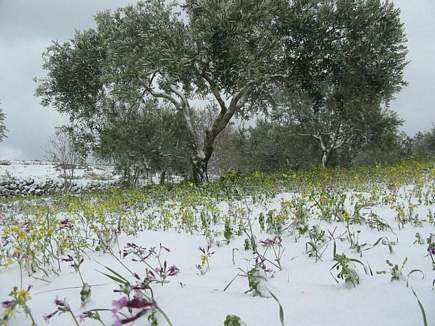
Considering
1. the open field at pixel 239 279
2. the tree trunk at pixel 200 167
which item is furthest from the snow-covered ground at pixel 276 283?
the tree trunk at pixel 200 167

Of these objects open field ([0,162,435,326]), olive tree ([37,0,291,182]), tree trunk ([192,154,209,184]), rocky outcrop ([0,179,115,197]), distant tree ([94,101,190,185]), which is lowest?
rocky outcrop ([0,179,115,197])

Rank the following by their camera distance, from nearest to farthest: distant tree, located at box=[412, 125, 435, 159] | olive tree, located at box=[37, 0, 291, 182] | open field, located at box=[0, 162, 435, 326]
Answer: open field, located at box=[0, 162, 435, 326], olive tree, located at box=[37, 0, 291, 182], distant tree, located at box=[412, 125, 435, 159]

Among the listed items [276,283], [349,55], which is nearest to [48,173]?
[349,55]

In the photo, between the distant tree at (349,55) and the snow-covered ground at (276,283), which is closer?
the snow-covered ground at (276,283)

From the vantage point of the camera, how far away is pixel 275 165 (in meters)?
39.2

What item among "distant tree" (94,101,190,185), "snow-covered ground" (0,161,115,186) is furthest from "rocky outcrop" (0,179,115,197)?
"distant tree" (94,101,190,185)

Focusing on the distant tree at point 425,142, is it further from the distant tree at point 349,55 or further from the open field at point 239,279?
the open field at point 239,279

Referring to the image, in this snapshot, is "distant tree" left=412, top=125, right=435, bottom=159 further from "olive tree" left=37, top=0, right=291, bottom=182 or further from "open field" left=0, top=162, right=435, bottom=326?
"open field" left=0, top=162, right=435, bottom=326

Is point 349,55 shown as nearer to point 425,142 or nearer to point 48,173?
point 48,173

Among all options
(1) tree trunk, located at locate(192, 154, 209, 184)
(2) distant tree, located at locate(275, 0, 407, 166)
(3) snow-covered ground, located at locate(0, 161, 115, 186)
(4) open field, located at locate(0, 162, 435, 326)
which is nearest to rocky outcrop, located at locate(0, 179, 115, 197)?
(3) snow-covered ground, located at locate(0, 161, 115, 186)

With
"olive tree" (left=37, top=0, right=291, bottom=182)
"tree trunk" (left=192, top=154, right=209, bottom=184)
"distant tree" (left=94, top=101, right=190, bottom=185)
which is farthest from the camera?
"distant tree" (left=94, top=101, right=190, bottom=185)

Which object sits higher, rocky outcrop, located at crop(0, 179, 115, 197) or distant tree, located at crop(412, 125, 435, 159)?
distant tree, located at crop(412, 125, 435, 159)

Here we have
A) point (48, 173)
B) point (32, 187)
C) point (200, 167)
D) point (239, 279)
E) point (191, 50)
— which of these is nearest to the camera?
point (239, 279)

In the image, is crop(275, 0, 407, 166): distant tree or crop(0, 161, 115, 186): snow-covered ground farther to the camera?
crop(0, 161, 115, 186): snow-covered ground
